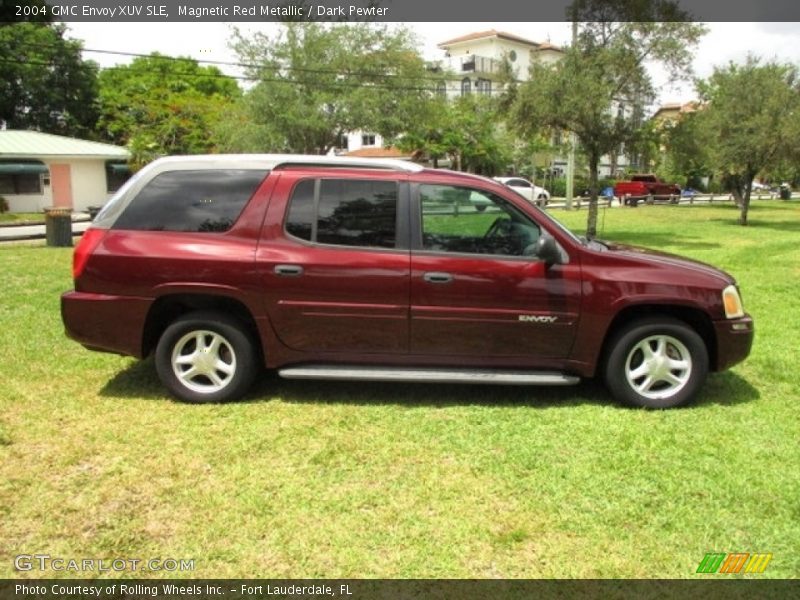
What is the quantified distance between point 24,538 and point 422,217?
308 cm

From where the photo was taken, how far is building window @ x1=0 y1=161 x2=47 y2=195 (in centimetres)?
3269

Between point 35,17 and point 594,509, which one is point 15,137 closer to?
point 35,17

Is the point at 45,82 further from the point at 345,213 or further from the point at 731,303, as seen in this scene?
the point at 731,303

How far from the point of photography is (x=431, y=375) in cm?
471

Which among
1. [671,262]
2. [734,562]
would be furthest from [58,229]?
[734,562]

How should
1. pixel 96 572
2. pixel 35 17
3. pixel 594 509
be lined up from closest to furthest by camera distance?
pixel 96 572
pixel 594 509
pixel 35 17

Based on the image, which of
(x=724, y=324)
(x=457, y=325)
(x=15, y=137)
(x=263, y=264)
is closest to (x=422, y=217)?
(x=457, y=325)

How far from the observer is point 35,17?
40125 mm

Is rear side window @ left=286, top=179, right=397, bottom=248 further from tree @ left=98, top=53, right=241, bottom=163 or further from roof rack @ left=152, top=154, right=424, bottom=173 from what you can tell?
tree @ left=98, top=53, right=241, bottom=163

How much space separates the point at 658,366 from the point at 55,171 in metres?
37.1

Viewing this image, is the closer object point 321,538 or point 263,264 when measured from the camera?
point 321,538

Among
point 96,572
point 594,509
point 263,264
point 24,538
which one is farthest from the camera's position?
point 263,264

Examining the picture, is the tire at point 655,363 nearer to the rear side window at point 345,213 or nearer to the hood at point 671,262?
the hood at point 671,262

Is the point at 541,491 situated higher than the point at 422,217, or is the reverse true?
the point at 422,217
